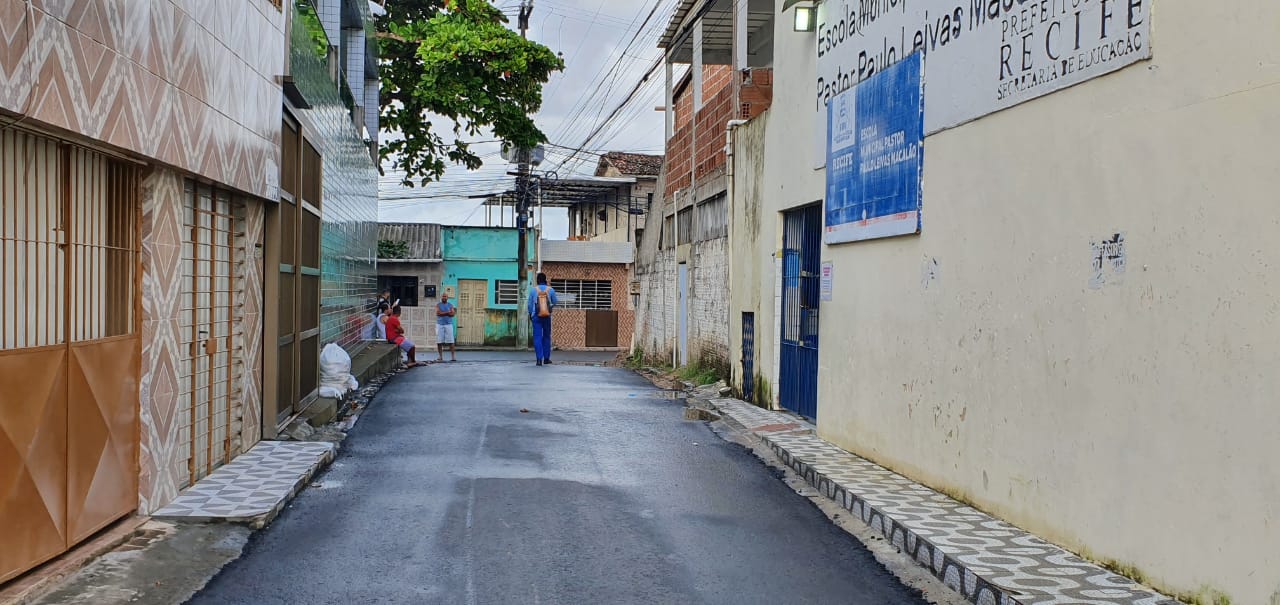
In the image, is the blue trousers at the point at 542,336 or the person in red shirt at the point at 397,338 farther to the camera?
the person in red shirt at the point at 397,338

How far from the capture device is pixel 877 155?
31.9ft

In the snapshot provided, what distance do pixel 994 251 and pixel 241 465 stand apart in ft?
20.3

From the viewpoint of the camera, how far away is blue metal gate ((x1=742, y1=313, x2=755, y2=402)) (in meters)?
14.6

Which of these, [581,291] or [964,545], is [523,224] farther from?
[964,545]

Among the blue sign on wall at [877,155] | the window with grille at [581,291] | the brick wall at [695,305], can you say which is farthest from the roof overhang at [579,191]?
the blue sign on wall at [877,155]

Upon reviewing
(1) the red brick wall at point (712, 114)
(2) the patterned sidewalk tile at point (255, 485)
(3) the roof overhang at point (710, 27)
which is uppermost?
(3) the roof overhang at point (710, 27)

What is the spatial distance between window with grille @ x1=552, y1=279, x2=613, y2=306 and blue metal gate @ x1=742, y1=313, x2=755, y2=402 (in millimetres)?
24580

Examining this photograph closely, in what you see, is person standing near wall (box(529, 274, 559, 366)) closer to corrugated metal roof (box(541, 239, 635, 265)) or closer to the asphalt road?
the asphalt road

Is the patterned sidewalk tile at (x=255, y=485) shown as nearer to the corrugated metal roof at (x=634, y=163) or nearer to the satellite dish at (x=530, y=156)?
the satellite dish at (x=530, y=156)

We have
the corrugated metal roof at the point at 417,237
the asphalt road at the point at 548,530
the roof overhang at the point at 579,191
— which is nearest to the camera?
the asphalt road at the point at 548,530

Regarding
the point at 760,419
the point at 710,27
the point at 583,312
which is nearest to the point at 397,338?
the point at 710,27

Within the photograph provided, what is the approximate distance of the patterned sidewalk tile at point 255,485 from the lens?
7.22m

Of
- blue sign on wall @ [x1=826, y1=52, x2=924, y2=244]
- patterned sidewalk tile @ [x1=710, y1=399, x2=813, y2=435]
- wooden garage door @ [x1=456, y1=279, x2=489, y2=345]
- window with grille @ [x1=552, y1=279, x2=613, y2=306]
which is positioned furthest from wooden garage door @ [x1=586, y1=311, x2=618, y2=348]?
blue sign on wall @ [x1=826, y1=52, x2=924, y2=244]

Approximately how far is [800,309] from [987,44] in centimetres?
562
